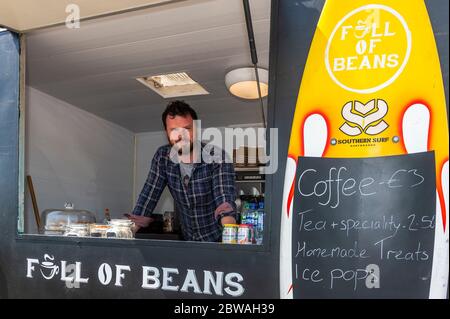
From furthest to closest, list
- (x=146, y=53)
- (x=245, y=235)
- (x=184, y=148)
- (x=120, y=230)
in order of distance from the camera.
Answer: (x=146, y=53) < (x=184, y=148) < (x=120, y=230) < (x=245, y=235)

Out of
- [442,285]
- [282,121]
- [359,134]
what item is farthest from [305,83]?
[442,285]

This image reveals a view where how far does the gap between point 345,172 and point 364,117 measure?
23 centimetres

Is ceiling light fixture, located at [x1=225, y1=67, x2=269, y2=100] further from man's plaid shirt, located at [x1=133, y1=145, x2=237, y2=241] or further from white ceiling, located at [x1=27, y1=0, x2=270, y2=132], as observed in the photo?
man's plaid shirt, located at [x1=133, y1=145, x2=237, y2=241]

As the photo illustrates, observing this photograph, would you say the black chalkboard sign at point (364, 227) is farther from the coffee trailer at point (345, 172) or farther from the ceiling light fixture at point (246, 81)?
the ceiling light fixture at point (246, 81)

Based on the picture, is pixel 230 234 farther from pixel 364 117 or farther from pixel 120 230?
pixel 364 117

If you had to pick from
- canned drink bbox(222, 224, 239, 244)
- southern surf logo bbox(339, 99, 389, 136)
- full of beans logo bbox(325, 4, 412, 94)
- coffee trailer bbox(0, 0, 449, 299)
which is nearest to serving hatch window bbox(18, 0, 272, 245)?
canned drink bbox(222, 224, 239, 244)

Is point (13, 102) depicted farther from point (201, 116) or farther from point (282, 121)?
point (201, 116)

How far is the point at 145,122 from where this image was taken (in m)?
5.30

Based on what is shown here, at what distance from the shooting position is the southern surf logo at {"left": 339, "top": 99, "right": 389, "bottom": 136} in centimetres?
167

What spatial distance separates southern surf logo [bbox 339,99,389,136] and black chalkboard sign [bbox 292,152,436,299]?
0.11m

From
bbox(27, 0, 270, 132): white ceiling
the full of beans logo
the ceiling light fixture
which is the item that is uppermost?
bbox(27, 0, 270, 132): white ceiling

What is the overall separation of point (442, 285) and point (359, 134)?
617 millimetres

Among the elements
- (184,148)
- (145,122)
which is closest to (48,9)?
(184,148)

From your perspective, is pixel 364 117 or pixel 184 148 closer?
pixel 364 117
